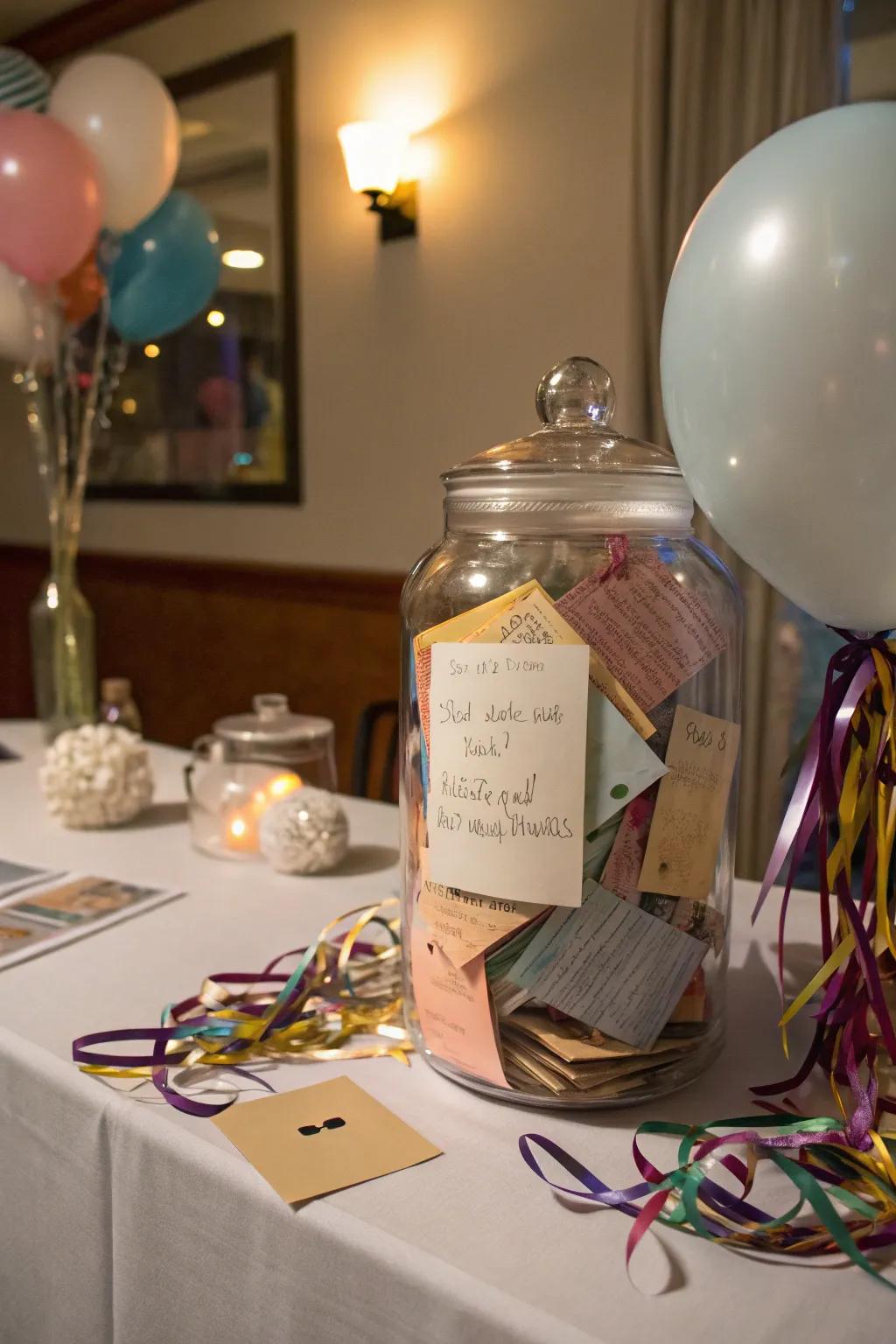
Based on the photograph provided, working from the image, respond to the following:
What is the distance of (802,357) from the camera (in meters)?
0.55

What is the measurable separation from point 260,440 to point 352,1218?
311cm

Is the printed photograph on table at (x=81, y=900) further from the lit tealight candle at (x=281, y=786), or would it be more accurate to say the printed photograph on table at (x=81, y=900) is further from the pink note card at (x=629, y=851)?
the pink note card at (x=629, y=851)

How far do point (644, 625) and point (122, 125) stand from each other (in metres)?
1.80

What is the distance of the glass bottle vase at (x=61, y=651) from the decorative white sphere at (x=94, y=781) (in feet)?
1.95

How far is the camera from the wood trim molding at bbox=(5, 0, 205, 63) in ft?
11.8

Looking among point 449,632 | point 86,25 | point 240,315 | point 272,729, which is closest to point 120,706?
point 272,729

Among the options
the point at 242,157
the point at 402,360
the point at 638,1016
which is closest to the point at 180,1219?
the point at 638,1016

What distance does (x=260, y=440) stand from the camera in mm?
3451

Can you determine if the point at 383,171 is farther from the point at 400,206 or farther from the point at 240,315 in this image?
the point at 240,315

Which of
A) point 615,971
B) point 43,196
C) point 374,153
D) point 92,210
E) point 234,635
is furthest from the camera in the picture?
point 234,635

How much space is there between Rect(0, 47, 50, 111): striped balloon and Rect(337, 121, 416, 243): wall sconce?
0.97 metres

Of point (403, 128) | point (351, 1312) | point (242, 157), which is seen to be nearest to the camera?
point (351, 1312)

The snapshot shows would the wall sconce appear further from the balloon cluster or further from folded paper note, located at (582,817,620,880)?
folded paper note, located at (582,817,620,880)

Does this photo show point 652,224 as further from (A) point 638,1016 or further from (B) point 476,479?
(A) point 638,1016
